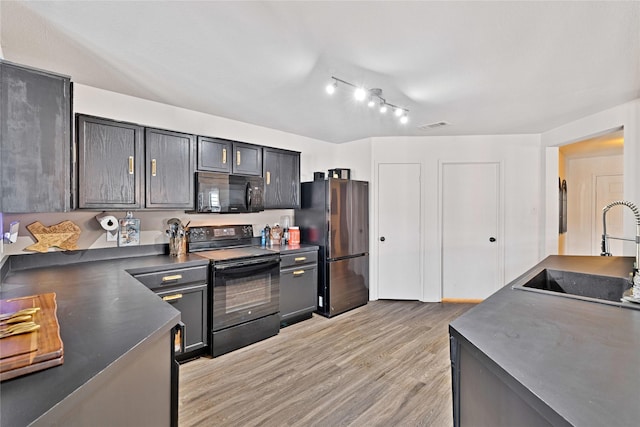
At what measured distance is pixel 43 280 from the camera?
1938 millimetres

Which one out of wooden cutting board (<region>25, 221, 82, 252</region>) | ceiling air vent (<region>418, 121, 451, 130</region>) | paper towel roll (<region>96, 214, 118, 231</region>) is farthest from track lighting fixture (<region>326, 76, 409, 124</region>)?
wooden cutting board (<region>25, 221, 82, 252</region>)

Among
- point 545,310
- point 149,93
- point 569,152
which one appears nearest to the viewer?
point 545,310

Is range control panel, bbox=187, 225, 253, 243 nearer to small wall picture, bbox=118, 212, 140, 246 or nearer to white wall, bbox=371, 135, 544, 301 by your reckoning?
small wall picture, bbox=118, 212, 140, 246

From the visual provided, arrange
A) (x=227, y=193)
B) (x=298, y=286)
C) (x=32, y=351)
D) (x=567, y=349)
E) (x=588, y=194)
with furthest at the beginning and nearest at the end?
1. (x=588, y=194)
2. (x=298, y=286)
3. (x=227, y=193)
4. (x=567, y=349)
5. (x=32, y=351)

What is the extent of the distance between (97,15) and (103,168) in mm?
1260

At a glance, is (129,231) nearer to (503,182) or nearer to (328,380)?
(328,380)

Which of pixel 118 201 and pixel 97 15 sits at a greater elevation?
pixel 97 15

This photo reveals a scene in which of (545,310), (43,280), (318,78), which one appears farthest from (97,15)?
(545,310)

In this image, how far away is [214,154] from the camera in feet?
10.4

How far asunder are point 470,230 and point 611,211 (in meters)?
3.18

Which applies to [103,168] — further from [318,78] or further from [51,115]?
[318,78]

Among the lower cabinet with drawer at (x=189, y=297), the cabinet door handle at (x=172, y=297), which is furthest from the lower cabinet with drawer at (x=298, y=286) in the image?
the cabinet door handle at (x=172, y=297)

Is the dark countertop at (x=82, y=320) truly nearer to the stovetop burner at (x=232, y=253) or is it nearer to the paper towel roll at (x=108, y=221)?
the paper towel roll at (x=108, y=221)

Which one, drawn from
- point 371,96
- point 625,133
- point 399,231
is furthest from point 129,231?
point 625,133
